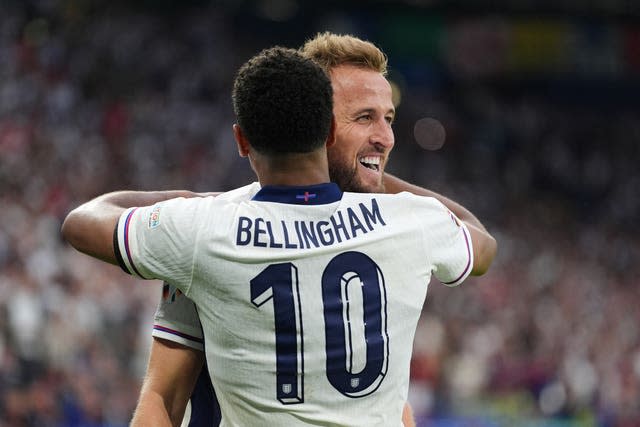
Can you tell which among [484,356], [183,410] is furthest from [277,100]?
[484,356]

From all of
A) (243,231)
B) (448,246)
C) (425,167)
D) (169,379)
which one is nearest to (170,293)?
(169,379)

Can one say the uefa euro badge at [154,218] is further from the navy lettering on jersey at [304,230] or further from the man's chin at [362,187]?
the man's chin at [362,187]

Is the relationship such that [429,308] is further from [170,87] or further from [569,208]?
[569,208]

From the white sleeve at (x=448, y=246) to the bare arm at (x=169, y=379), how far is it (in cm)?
61

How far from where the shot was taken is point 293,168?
236 cm

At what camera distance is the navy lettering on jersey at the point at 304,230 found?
229 centimetres

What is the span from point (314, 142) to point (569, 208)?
19.9 m

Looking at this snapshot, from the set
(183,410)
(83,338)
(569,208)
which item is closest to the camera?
(183,410)

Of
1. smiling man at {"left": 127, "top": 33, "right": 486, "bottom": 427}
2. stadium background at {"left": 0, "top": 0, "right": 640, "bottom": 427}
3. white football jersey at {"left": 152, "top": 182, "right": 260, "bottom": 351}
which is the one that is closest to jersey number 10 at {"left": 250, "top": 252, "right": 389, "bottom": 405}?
white football jersey at {"left": 152, "top": 182, "right": 260, "bottom": 351}

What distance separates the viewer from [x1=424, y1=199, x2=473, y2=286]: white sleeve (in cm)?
244

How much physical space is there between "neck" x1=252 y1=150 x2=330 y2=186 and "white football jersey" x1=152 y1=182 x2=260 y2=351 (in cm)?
11

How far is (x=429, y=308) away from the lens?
14.0m

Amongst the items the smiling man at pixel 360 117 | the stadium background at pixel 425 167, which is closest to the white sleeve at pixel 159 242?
the smiling man at pixel 360 117

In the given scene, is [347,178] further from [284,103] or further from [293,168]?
[284,103]
